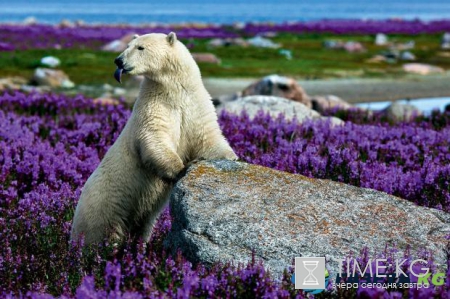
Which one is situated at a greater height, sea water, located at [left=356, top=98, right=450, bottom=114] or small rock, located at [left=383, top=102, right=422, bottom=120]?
small rock, located at [left=383, top=102, right=422, bottom=120]

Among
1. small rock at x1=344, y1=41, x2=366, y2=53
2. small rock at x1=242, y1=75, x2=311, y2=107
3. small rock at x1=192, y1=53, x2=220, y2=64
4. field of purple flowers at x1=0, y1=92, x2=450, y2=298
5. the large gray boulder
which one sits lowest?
small rock at x1=344, y1=41, x2=366, y2=53

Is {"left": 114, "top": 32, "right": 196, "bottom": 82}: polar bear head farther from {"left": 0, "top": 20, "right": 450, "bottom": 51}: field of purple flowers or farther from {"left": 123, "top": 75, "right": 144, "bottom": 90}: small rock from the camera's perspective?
{"left": 0, "top": 20, "right": 450, "bottom": 51}: field of purple flowers

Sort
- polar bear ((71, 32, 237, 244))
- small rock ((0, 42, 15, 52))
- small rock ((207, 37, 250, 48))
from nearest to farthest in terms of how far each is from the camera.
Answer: polar bear ((71, 32, 237, 244)) < small rock ((0, 42, 15, 52)) < small rock ((207, 37, 250, 48))

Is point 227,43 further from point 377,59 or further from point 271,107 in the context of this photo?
point 271,107

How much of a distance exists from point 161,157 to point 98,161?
3.10m

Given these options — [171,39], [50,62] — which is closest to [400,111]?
[171,39]

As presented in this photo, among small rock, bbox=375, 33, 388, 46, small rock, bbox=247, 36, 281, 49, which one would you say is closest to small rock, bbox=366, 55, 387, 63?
small rock, bbox=247, 36, 281, 49

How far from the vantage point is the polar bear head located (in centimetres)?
609

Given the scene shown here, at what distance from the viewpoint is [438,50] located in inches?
1745

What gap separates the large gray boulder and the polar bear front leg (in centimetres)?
21

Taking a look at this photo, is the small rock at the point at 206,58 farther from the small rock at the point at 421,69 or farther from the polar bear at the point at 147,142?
the polar bear at the point at 147,142

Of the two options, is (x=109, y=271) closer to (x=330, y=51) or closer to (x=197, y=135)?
(x=197, y=135)

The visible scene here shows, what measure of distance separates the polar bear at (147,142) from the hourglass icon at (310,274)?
168 centimetres

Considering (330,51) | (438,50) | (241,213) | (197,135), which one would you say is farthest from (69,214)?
(438,50)
